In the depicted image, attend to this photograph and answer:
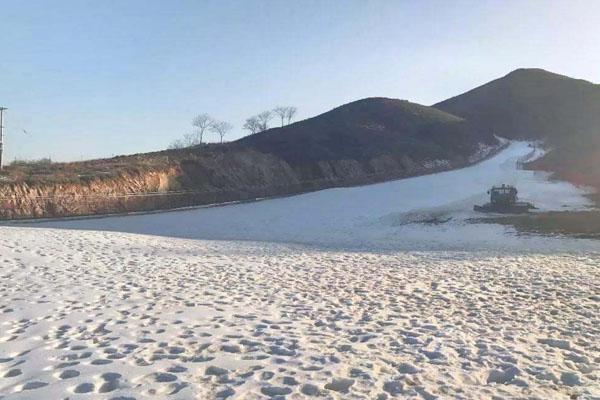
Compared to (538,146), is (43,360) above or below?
below

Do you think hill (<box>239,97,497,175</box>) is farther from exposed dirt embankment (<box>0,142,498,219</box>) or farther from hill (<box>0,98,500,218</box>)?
exposed dirt embankment (<box>0,142,498,219</box>)

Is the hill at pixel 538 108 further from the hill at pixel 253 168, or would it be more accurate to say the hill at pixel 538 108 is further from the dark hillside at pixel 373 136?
the hill at pixel 253 168

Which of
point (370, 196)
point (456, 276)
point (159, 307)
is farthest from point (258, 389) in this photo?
point (370, 196)

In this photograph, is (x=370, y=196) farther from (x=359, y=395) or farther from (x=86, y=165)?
(x=359, y=395)

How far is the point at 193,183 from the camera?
4078 centimetres

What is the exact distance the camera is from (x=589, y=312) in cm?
865

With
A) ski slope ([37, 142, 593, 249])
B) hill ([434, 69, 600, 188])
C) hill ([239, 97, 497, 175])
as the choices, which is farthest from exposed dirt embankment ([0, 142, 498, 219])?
hill ([434, 69, 600, 188])

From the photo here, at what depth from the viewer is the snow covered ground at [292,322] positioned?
210 inches

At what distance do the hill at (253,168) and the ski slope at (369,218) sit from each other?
3134 millimetres

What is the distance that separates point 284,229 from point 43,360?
22579mm

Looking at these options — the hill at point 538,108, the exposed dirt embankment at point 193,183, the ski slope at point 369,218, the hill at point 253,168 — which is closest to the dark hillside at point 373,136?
the hill at point 253,168

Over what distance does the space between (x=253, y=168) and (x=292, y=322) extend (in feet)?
130

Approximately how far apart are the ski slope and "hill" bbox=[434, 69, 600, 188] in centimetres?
2294

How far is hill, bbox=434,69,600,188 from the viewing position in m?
89.4
